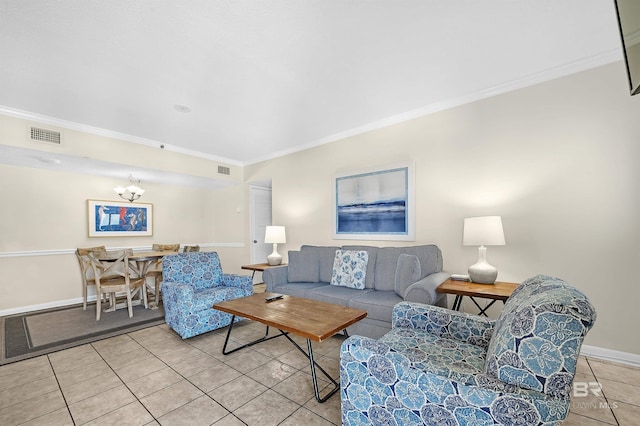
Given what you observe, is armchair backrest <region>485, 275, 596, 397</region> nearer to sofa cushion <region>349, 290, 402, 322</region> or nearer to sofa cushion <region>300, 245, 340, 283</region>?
sofa cushion <region>349, 290, 402, 322</region>

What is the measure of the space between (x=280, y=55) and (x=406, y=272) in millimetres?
2297

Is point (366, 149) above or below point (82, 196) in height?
above

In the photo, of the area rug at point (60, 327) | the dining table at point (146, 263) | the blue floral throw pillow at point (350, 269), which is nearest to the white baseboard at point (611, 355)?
the blue floral throw pillow at point (350, 269)

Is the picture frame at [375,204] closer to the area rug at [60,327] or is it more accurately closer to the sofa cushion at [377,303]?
the sofa cushion at [377,303]

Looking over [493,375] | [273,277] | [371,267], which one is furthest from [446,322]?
[273,277]

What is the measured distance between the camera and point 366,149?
3.83m

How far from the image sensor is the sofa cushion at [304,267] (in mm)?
3565

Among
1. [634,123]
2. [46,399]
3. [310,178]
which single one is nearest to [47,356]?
[46,399]

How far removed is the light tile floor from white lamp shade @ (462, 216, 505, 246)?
1.18m

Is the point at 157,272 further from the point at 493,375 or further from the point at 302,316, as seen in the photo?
the point at 493,375

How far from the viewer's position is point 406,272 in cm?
262

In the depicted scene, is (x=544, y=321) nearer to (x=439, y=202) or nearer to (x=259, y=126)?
(x=439, y=202)

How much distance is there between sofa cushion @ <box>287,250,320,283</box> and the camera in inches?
140

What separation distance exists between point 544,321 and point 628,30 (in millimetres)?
898
